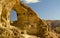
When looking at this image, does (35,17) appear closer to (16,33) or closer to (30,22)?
(30,22)

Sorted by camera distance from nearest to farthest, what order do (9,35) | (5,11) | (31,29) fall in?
(9,35), (5,11), (31,29)

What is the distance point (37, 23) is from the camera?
30.8 meters

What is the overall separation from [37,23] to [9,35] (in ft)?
55.8

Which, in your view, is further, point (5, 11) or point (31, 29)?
point (31, 29)

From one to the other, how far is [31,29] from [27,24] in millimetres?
1253

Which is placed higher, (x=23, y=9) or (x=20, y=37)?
(x=23, y=9)

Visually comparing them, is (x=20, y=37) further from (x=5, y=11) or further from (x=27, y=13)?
(x=27, y=13)

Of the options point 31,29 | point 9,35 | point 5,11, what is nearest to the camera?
point 9,35

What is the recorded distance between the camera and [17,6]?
100.0 ft


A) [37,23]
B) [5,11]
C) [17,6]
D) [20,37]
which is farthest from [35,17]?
[20,37]

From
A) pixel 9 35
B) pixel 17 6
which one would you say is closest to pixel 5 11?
pixel 17 6

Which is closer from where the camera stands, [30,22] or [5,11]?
[5,11]

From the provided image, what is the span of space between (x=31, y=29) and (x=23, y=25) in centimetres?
152

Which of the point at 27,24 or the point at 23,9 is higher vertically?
the point at 23,9
